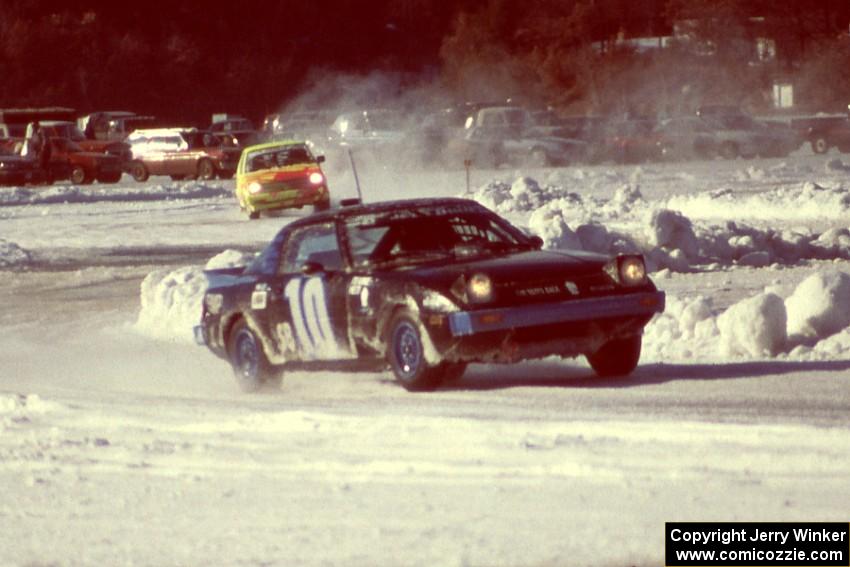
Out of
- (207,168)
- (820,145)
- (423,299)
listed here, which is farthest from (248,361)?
(820,145)

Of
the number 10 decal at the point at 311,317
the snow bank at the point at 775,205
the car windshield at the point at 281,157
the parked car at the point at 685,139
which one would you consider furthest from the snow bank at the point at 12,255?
the parked car at the point at 685,139

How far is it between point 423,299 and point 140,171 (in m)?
43.6

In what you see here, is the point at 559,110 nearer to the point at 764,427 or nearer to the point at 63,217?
the point at 63,217

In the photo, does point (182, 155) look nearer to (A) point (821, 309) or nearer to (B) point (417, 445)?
(A) point (821, 309)

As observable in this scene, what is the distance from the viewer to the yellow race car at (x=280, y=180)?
1367 inches

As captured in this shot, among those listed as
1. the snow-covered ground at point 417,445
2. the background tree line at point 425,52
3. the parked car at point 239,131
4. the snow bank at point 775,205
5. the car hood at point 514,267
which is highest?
the background tree line at point 425,52

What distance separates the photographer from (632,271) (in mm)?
11914

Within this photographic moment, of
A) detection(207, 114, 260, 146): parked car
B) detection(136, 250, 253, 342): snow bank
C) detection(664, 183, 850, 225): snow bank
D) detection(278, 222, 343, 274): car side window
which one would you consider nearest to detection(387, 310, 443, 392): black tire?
detection(278, 222, 343, 274): car side window

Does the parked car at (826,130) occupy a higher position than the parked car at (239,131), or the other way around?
the parked car at (239,131)

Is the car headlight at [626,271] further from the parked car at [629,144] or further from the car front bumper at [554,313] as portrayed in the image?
the parked car at [629,144]

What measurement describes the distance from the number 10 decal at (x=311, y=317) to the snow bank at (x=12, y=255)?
14879mm

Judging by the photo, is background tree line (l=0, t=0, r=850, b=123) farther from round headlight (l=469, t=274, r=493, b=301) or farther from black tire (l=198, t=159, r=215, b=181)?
round headlight (l=469, t=274, r=493, b=301)

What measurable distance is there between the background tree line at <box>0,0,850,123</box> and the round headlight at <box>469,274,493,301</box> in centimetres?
6093

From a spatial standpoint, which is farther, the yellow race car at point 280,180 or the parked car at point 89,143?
the parked car at point 89,143
